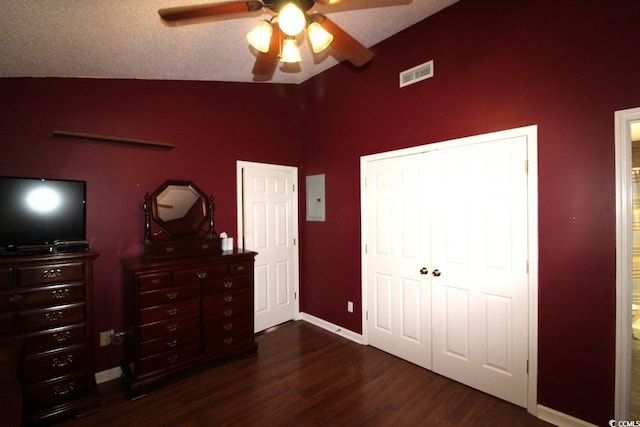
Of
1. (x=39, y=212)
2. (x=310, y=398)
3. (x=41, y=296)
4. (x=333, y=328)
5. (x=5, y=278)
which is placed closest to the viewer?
(x=5, y=278)

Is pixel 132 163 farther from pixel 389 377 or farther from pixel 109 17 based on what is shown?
pixel 389 377

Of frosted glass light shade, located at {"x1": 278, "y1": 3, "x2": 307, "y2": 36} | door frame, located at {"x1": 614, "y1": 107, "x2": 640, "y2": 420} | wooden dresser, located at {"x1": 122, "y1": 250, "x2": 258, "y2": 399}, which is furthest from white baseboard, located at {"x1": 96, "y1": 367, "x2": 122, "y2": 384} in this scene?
door frame, located at {"x1": 614, "y1": 107, "x2": 640, "y2": 420}

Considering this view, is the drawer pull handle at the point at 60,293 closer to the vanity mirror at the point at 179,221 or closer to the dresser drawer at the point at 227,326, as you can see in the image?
the vanity mirror at the point at 179,221

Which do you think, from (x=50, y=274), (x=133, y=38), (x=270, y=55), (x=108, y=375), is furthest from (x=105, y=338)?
(x=270, y=55)

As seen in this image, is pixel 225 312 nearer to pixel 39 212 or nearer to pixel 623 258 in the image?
pixel 39 212

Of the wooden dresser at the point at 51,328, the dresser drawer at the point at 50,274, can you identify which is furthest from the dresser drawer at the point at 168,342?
the dresser drawer at the point at 50,274

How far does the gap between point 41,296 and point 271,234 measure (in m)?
2.11

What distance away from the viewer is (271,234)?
3.61m

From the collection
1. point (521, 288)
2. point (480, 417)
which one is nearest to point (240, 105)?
point (521, 288)

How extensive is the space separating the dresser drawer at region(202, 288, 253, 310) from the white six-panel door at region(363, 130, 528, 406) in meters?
1.30

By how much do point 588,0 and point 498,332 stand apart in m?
2.35

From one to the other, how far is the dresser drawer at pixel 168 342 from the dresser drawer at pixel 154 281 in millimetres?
430

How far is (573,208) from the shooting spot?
192 centimetres

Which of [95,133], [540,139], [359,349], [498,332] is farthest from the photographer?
[359,349]
